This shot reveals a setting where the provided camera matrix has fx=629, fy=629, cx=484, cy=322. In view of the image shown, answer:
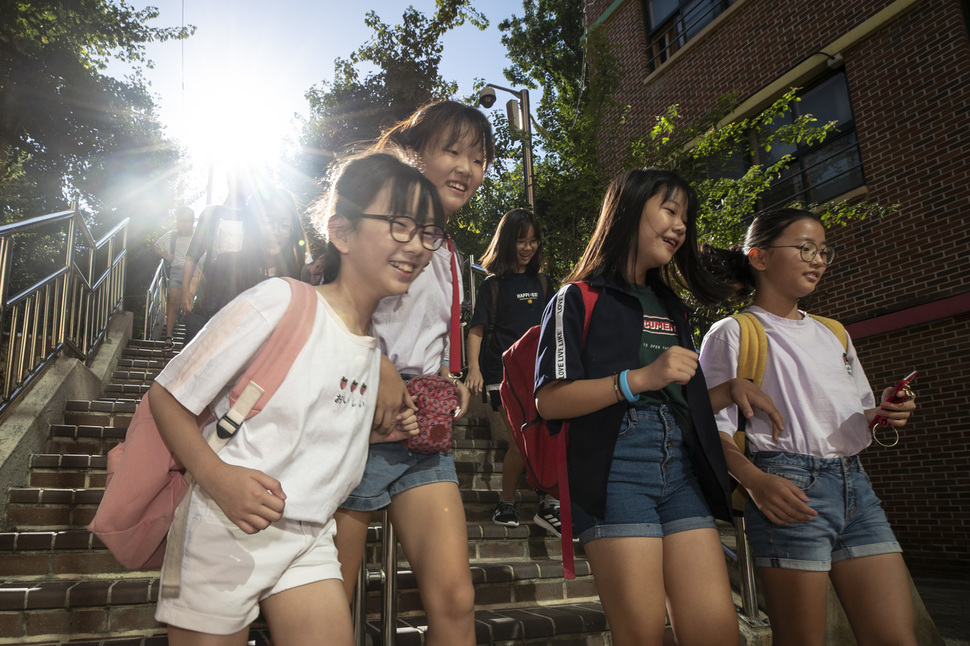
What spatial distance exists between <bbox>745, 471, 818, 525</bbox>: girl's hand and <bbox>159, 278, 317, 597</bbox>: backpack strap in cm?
149

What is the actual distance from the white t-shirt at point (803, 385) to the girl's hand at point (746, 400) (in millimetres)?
44

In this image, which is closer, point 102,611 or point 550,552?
point 102,611

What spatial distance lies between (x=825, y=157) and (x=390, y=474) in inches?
370

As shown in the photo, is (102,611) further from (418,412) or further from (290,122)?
(290,122)

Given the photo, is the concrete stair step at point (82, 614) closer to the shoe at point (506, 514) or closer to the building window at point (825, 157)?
the shoe at point (506, 514)

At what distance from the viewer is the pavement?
3971 mm

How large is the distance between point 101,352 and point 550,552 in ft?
17.2

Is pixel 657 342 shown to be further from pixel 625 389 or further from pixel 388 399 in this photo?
pixel 388 399

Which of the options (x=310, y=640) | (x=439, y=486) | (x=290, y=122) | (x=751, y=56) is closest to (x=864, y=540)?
(x=439, y=486)

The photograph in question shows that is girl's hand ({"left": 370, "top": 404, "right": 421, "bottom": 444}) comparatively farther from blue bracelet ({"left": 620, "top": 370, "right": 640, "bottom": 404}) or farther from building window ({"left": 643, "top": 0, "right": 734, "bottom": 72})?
building window ({"left": 643, "top": 0, "right": 734, "bottom": 72})

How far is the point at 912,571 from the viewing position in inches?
297

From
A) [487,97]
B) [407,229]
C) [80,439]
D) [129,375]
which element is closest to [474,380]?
[407,229]

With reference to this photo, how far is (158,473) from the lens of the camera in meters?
1.43

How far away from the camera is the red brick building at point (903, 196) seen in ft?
24.0
